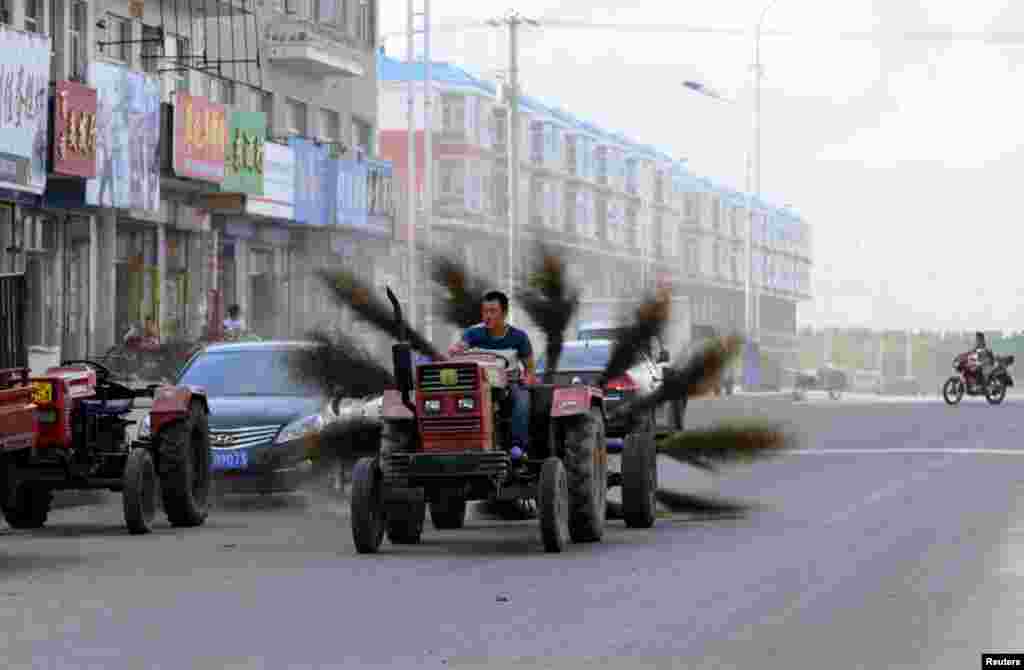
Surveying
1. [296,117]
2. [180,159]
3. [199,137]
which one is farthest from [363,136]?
[180,159]

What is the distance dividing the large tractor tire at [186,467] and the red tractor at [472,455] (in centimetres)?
248

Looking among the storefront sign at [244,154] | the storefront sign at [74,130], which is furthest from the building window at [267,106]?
the storefront sign at [74,130]

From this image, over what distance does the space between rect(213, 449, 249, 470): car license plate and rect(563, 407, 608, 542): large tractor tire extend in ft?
17.6

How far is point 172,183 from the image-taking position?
45.3m

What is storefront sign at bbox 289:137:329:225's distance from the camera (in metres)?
51.6

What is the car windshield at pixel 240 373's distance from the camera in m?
22.4

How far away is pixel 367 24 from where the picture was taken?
59.5 metres

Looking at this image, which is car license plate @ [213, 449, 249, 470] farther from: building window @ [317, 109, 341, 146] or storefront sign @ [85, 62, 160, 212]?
building window @ [317, 109, 341, 146]

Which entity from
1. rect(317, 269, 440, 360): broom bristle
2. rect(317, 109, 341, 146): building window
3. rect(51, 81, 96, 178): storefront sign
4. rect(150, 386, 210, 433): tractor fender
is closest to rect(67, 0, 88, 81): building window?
rect(51, 81, 96, 178): storefront sign

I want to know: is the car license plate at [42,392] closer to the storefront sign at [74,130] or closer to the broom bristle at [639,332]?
the broom bristle at [639,332]

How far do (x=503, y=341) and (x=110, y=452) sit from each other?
11.0ft

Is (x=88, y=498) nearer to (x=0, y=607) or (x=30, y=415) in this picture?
(x=30, y=415)

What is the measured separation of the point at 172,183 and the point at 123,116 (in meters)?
4.31

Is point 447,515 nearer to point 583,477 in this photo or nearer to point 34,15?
point 583,477
